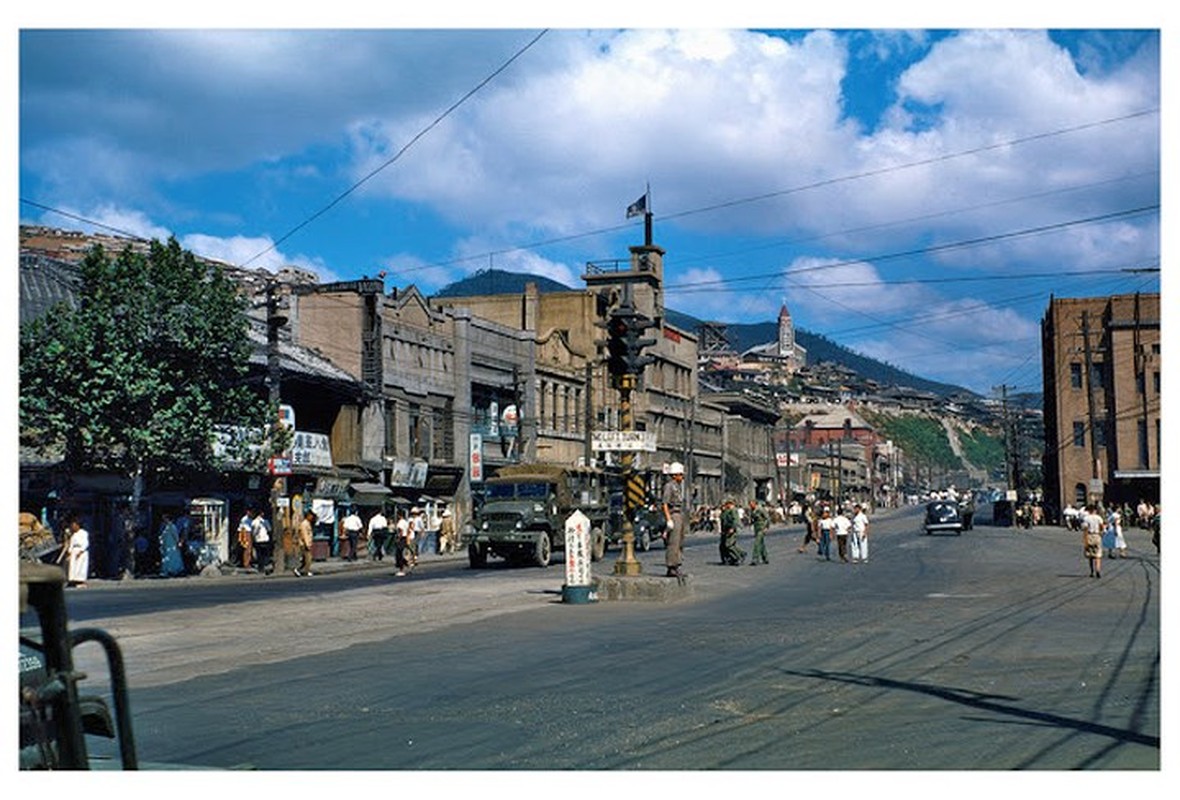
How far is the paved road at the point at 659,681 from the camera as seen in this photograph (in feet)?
29.5

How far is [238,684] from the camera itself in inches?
503

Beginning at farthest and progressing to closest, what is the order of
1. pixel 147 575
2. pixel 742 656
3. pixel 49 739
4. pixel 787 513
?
pixel 787 513
pixel 147 575
pixel 742 656
pixel 49 739

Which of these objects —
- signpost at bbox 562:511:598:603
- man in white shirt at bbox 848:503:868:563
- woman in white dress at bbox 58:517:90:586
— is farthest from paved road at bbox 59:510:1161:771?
man in white shirt at bbox 848:503:868:563

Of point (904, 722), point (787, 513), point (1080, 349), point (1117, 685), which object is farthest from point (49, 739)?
point (787, 513)

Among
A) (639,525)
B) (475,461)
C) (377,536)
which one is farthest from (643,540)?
(475,461)

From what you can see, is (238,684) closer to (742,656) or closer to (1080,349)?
(742,656)

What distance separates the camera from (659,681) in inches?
498

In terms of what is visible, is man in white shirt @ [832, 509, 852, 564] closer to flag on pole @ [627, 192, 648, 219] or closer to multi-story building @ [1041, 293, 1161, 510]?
flag on pole @ [627, 192, 648, 219]

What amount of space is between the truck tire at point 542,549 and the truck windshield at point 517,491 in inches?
46.2

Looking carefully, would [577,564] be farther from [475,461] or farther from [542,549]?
[475,461]

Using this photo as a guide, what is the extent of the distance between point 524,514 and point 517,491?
1.04 metres

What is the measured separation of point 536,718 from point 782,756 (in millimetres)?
2455

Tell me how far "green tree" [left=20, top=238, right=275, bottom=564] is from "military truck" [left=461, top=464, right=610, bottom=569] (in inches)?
278

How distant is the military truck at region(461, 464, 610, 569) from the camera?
36.3 m
